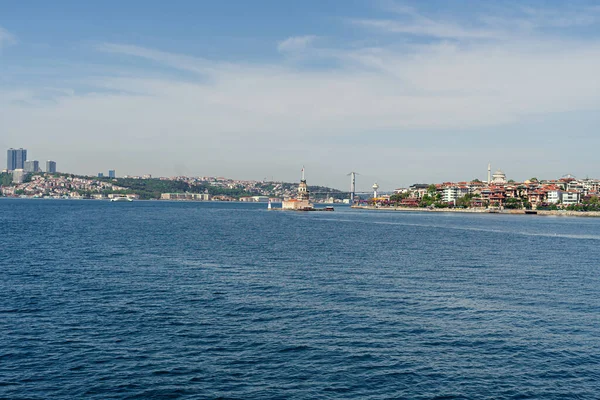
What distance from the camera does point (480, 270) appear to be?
39.7m

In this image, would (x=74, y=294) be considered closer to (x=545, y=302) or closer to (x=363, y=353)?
(x=363, y=353)

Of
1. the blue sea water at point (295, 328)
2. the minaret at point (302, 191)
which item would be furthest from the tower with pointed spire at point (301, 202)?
the blue sea water at point (295, 328)

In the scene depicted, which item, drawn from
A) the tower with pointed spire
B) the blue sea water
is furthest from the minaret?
the blue sea water

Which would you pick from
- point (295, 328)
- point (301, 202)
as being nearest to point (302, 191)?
point (301, 202)

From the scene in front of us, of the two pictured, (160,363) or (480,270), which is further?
(480,270)

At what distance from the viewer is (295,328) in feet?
74.9

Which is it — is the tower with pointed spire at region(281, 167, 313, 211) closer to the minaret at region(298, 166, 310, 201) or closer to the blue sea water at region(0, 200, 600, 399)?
the minaret at region(298, 166, 310, 201)

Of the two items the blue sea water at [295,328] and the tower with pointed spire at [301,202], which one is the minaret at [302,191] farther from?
the blue sea water at [295,328]

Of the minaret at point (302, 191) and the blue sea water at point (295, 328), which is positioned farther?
the minaret at point (302, 191)

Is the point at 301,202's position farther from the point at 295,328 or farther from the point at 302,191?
the point at 295,328

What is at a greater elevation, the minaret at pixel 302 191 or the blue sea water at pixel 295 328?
the minaret at pixel 302 191

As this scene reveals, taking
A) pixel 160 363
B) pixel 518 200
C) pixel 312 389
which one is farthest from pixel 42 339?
pixel 518 200

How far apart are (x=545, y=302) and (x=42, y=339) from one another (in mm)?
23563

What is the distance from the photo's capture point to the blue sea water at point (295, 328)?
17.0 m
